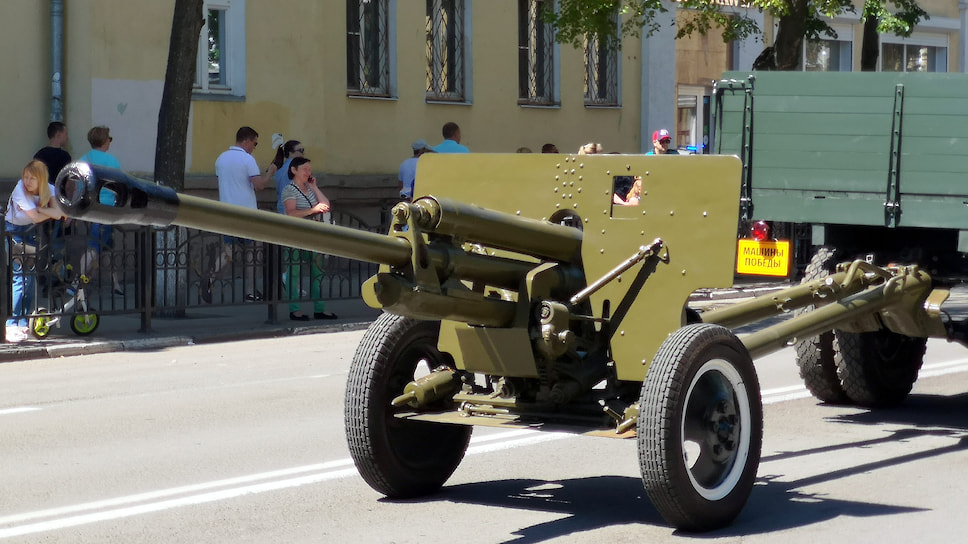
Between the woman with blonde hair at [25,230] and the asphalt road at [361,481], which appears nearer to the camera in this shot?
the asphalt road at [361,481]

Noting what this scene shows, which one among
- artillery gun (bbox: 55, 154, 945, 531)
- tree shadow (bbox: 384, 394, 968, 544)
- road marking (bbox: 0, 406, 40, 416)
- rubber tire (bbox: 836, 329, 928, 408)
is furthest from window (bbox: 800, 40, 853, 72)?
Answer: artillery gun (bbox: 55, 154, 945, 531)

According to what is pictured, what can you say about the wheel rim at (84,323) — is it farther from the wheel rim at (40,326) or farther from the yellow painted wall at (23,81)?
the yellow painted wall at (23,81)

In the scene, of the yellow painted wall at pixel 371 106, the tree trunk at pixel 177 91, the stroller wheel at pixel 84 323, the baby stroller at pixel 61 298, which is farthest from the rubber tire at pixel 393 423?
the yellow painted wall at pixel 371 106

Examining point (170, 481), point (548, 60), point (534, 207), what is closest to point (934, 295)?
point (534, 207)

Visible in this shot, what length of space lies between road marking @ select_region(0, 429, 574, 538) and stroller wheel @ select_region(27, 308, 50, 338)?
6.71 metres

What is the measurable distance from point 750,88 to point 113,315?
705 centimetres

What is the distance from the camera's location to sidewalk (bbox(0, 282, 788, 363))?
13.2m

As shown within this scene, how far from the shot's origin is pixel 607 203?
6.62 m

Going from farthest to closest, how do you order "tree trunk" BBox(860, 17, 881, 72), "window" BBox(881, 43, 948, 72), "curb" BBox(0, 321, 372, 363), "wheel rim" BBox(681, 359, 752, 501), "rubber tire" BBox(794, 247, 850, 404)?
"window" BBox(881, 43, 948, 72), "tree trunk" BBox(860, 17, 881, 72), "curb" BBox(0, 321, 372, 363), "rubber tire" BBox(794, 247, 850, 404), "wheel rim" BBox(681, 359, 752, 501)

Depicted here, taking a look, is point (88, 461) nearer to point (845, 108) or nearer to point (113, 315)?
point (845, 108)

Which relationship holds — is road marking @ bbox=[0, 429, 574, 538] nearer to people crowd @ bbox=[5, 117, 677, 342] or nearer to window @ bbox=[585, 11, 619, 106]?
people crowd @ bbox=[5, 117, 677, 342]

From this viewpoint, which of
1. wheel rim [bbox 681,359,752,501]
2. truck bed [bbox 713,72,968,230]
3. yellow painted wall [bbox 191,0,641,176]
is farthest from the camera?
yellow painted wall [bbox 191,0,641,176]

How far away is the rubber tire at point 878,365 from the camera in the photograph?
930 cm

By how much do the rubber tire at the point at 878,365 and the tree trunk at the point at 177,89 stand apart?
8683 millimetres
